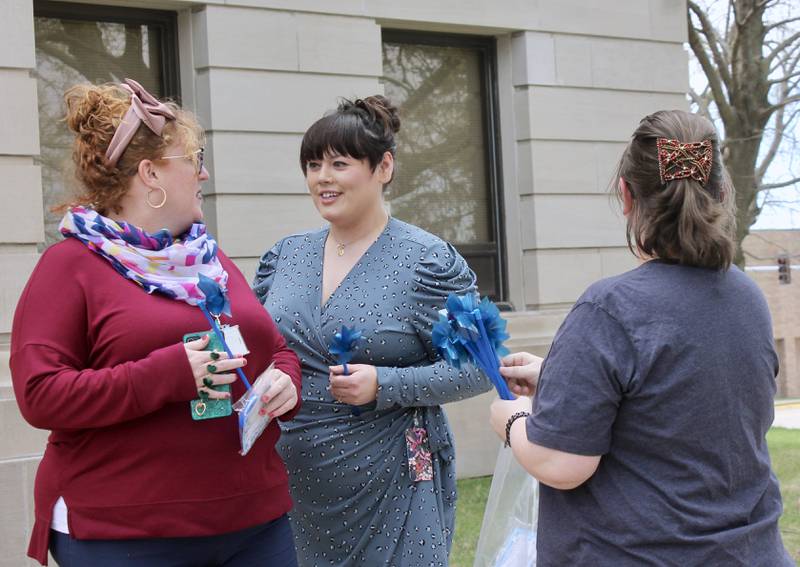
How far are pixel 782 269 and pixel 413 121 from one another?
140ft

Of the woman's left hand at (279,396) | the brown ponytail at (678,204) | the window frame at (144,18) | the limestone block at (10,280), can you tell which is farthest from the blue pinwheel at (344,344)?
the window frame at (144,18)

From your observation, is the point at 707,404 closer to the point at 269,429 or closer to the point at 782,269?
the point at 269,429

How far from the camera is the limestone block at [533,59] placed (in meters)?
9.15

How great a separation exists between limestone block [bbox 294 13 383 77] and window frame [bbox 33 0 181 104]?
2.99 ft

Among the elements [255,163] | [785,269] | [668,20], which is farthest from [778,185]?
[785,269]

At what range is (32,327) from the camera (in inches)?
106

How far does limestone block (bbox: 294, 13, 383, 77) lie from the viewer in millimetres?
8070

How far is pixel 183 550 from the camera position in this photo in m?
2.78

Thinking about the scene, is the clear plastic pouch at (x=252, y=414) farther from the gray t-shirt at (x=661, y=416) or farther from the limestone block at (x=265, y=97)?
the limestone block at (x=265, y=97)


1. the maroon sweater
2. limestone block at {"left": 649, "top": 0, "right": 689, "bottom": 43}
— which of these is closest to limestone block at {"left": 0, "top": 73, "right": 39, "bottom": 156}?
the maroon sweater

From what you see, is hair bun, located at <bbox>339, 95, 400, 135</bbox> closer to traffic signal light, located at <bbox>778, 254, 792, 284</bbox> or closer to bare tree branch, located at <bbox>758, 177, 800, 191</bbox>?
bare tree branch, located at <bbox>758, 177, 800, 191</bbox>

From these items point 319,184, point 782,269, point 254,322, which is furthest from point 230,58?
point 782,269

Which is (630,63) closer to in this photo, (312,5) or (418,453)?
(312,5)

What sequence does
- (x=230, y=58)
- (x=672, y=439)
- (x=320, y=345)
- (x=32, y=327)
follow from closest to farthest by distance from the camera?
(x=672, y=439) → (x=32, y=327) → (x=320, y=345) → (x=230, y=58)
